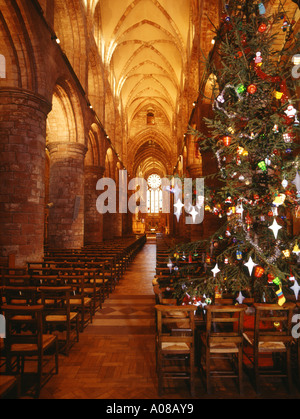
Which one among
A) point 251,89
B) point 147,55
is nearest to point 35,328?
point 251,89

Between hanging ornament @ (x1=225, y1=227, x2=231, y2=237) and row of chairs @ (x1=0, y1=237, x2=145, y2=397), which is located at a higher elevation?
hanging ornament @ (x1=225, y1=227, x2=231, y2=237)

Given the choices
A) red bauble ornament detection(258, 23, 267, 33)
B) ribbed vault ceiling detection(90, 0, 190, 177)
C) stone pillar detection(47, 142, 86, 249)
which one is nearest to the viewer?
red bauble ornament detection(258, 23, 267, 33)

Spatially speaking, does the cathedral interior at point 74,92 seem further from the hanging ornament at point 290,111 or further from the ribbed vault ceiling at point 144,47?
the hanging ornament at point 290,111

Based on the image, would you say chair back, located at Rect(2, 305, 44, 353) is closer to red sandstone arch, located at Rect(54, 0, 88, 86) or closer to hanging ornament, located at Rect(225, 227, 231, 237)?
hanging ornament, located at Rect(225, 227, 231, 237)

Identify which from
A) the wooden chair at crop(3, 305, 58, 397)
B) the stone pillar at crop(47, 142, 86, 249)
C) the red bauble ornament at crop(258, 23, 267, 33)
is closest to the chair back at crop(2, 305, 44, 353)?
the wooden chair at crop(3, 305, 58, 397)

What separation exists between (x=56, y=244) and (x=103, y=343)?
8715 millimetres

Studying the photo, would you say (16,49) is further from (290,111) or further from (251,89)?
(290,111)

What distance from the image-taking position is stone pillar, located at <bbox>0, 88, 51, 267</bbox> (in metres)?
7.66

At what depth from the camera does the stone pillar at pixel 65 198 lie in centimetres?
1234

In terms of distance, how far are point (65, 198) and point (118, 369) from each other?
9773 millimetres

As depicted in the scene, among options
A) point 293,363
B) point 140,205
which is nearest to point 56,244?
point 293,363

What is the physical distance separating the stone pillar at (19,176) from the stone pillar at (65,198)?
417cm

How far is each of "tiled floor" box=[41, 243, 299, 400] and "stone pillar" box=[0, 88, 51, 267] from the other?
3.41 m

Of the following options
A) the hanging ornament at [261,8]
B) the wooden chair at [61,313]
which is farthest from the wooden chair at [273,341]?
the hanging ornament at [261,8]
